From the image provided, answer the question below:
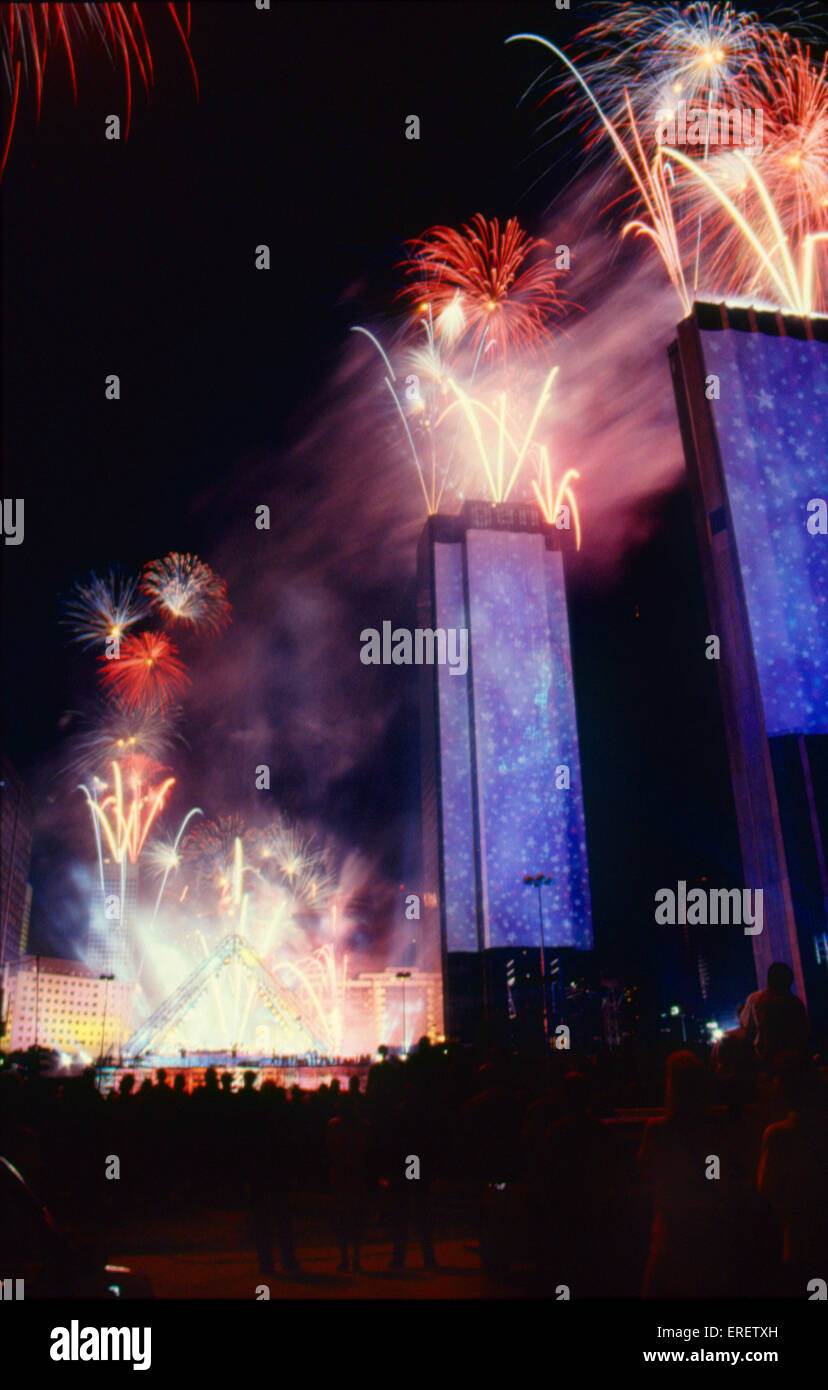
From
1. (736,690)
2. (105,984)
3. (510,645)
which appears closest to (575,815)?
(510,645)

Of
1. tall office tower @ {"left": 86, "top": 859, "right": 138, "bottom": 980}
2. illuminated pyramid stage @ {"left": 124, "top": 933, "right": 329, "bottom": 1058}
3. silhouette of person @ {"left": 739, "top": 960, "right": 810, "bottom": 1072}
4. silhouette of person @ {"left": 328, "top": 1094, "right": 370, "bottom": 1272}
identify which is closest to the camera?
silhouette of person @ {"left": 739, "top": 960, "right": 810, "bottom": 1072}

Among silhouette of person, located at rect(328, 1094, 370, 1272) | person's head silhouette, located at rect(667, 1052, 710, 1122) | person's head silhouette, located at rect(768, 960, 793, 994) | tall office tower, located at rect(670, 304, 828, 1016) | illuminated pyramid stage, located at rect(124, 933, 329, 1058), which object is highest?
tall office tower, located at rect(670, 304, 828, 1016)

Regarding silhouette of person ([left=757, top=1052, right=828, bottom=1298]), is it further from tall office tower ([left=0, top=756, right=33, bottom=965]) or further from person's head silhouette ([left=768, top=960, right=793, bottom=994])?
tall office tower ([left=0, top=756, right=33, bottom=965])

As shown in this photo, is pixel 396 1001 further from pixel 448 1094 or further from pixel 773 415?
pixel 448 1094

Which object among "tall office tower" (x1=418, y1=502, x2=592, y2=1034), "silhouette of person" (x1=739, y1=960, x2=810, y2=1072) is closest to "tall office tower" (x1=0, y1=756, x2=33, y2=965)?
"tall office tower" (x1=418, y1=502, x2=592, y2=1034)

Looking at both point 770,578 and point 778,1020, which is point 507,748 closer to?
point 770,578

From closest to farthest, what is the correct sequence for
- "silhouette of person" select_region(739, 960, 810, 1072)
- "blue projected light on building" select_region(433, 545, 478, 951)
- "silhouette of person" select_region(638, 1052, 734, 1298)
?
"silhouette of person" select_region(638, 1052, 734, 1298) < "silhouette of person" select_region(739, 960, 810, 1072) < "blue projected light on building" select_region(433, 545, 478, 951)
